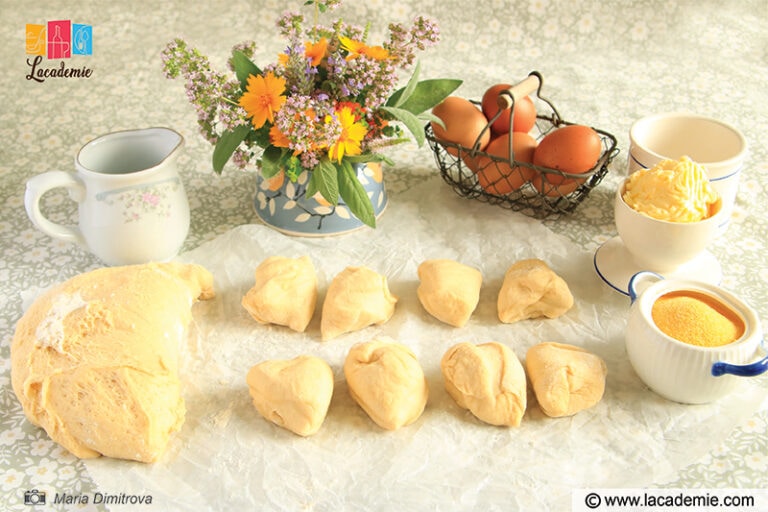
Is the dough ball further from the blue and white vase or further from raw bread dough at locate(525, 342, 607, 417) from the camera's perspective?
the blue and white vase

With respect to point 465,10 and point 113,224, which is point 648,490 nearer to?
point 113,224

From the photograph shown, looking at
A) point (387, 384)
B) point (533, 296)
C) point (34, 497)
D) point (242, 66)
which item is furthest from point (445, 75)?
point (34, 497)

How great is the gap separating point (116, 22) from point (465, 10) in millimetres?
1131

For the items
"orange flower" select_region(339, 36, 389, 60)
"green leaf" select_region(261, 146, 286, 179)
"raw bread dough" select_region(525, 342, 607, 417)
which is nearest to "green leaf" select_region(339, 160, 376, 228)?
"green leaf" select_region(261, 146, 286, 179)

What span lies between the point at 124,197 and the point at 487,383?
30.5 inches

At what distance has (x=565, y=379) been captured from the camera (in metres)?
1.24

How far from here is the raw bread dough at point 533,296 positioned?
4.67 feet

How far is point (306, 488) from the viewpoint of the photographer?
1147mm

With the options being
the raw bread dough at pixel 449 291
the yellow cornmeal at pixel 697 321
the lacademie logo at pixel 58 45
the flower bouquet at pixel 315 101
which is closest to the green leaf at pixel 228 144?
the flower bouquet at pixel 315 101

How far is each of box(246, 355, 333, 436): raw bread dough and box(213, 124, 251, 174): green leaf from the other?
0.45m

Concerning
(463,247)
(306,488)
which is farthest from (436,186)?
(306,488)

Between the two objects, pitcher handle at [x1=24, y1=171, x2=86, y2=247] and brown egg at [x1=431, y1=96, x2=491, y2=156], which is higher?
brown egg at [x1=431, y1=96, x2=491, y2=156]

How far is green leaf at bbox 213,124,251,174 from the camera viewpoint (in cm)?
150

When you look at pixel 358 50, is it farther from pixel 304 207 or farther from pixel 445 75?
pixel 445 75
